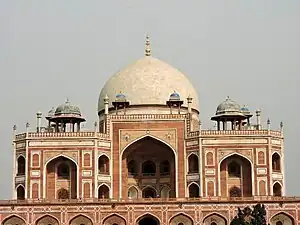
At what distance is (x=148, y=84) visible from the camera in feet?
142

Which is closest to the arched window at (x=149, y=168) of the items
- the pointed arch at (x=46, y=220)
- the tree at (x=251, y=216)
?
the pointed arch at (x=46, y=220)

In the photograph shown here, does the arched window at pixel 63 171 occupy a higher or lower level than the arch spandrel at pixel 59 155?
lower

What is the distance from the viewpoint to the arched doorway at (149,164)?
41.0 metres

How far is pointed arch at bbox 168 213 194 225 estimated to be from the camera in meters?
36.3

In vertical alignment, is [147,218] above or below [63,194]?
below

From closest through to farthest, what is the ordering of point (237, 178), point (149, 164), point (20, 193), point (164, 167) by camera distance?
point (237, 178) < point (20, 193) < point (164, 167) < point (149, 164)

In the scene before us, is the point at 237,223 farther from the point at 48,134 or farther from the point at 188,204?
the point at 48,134

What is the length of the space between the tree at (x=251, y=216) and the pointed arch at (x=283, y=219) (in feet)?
4.24

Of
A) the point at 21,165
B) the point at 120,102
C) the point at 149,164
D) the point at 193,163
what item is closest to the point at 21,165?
the point at 21,165

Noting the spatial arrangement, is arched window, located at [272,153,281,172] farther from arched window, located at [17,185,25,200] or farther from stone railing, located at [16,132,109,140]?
arched window, located at [17,185,25,200]

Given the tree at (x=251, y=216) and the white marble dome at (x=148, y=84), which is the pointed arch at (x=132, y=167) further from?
the tree at (x=251, y=216)

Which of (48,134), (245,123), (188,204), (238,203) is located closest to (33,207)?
(48,134)

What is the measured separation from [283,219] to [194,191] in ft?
16.7

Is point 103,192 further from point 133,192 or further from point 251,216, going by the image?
point 251,216
